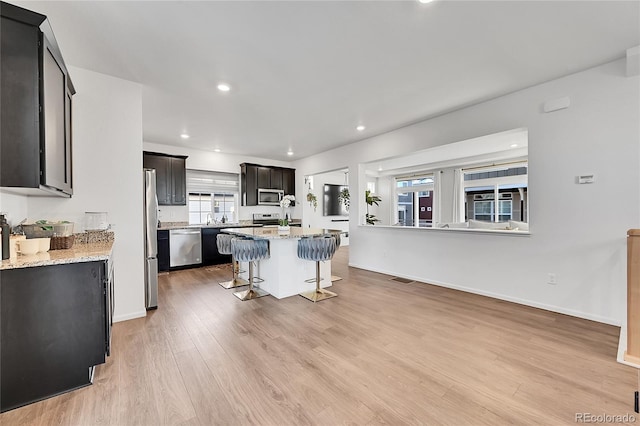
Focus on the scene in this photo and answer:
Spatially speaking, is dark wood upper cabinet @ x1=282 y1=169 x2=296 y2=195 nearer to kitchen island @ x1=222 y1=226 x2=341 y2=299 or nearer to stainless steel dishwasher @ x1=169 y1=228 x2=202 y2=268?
stainless steel dishwasher @ x1=169 y1=228 x2=202 y2=268

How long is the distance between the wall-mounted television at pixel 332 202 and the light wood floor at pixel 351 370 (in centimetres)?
561

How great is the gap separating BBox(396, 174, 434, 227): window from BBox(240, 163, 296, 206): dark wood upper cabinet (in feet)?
12.1

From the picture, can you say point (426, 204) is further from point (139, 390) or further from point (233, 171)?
point (139, 390)

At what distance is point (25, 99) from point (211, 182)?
5.06 m

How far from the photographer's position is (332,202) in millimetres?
8938

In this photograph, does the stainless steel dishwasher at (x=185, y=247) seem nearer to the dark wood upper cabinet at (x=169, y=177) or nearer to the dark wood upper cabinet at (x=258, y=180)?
the dark wood upper cabinet at (x=169, y=177)

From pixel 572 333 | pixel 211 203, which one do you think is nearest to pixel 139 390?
pixel 572 333

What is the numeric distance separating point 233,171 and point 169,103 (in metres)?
3.25

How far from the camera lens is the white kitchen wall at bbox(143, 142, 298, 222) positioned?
233 inches

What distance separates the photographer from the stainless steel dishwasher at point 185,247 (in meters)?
5.52

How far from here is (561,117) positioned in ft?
9.94

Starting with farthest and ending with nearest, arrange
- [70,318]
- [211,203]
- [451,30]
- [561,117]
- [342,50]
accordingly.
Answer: [211,203] < [561,117] < [342,50] < [451,30] < [70,318]

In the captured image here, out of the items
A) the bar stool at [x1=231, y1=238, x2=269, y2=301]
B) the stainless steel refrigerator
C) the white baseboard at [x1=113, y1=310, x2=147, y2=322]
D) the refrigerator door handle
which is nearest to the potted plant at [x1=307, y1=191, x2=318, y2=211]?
the bar stool at [x1=231, y1=238, x2=269, y2=301]

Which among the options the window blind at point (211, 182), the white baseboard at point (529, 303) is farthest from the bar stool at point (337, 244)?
the window blind at point (211, 182)
